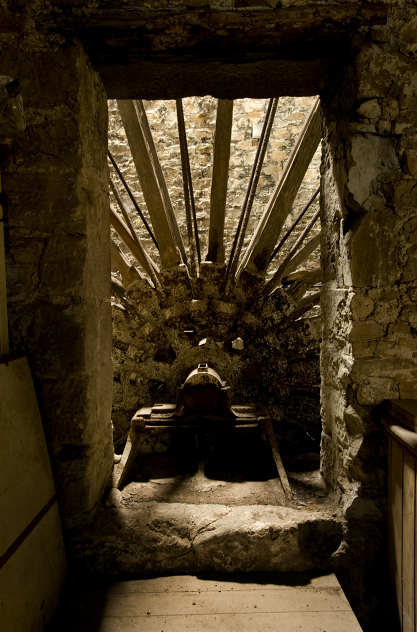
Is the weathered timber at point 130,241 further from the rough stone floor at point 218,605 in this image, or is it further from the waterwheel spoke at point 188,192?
the rough stone floor at point 218,605

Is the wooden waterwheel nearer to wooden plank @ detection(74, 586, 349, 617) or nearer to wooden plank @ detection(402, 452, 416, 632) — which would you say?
wooden plank @ detection(74, 586, 349, 617)

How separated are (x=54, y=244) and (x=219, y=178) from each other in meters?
1.98

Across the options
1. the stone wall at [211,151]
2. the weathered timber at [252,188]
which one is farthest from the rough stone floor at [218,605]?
the stone wall at [211,151]

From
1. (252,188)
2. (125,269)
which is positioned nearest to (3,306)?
(125,269)

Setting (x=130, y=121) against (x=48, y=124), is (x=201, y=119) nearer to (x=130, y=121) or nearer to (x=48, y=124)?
(x=130, y=121)

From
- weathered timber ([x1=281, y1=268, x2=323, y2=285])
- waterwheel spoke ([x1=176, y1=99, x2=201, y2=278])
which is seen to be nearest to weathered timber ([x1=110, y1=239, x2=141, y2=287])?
waterwheel spoke ([x1=176, y1=99, x2=201, y2=278])

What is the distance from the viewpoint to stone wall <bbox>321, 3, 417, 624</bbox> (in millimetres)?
1430

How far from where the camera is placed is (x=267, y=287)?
3477 mm

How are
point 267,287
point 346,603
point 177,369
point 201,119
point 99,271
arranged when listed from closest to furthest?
point 346,603, point 99,271, point 177,369, point 267,287, point 201,119

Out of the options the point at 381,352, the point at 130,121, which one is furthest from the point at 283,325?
the point at 130,121

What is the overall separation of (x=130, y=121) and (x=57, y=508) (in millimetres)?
2776

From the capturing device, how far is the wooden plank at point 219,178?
9.06 ft

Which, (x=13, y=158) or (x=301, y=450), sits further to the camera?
(x=301, y=450)

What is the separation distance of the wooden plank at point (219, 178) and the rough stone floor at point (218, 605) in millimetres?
2414
